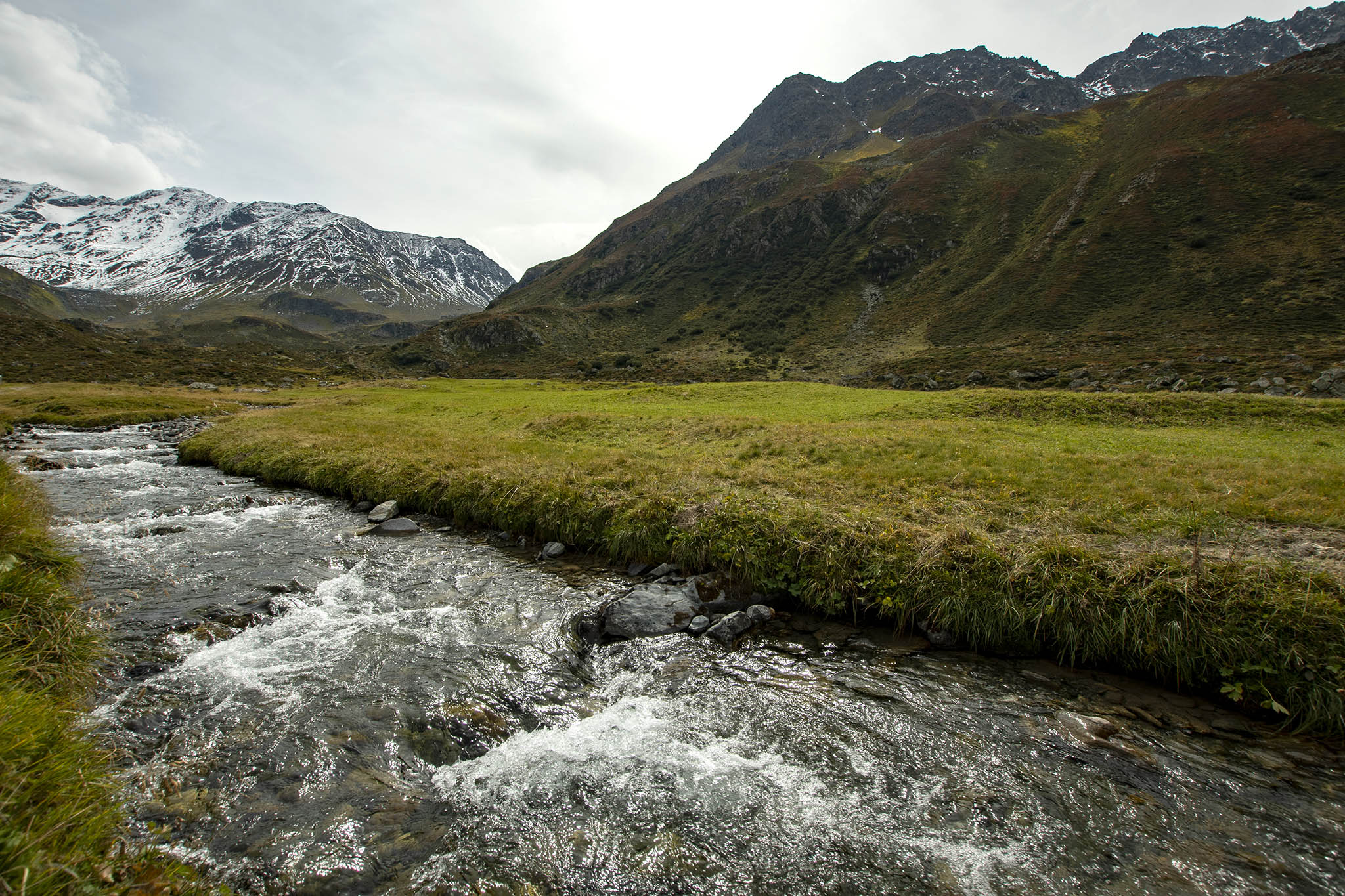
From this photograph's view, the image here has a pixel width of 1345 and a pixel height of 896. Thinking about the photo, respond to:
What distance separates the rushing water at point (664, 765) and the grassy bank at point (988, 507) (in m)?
0.92

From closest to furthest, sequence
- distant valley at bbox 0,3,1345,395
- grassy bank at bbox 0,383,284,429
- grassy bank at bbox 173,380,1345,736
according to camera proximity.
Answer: grassy bank at bbox 173,380,1345,736 → grassy bank at bbox 0,383,284,429 → distant valley at bbox 0,3,1345,395

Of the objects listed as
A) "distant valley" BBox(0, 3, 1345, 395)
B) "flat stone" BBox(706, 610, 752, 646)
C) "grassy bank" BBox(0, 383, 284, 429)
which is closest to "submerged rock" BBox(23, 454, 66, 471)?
"grassy bank" BBox(0, 383, 284, 429)

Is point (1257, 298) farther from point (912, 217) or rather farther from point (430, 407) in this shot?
point (430, 407)

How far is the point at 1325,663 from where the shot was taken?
6781 millimetres

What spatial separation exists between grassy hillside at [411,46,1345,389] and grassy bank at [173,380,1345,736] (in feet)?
170

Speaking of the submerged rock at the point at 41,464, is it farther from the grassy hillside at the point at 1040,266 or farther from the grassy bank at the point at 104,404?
the grassy hillside at the point at 1040,266

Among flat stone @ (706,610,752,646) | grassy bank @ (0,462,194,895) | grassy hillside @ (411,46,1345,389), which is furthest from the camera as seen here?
grassy hillside @ (411,46,1345,389)

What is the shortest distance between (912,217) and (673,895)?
182953 millimetres

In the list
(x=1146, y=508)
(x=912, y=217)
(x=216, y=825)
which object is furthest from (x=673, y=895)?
(x=912, y=217)

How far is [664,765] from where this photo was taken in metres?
6.45

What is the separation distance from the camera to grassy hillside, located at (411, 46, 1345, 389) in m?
76.8

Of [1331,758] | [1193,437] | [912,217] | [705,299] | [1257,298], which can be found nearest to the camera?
[1331,758]

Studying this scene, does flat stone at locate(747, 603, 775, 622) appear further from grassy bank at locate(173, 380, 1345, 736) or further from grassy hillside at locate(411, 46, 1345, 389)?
grassy hillside at locate(411, 46, 1345, 389)

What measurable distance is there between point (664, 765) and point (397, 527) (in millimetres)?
12361
